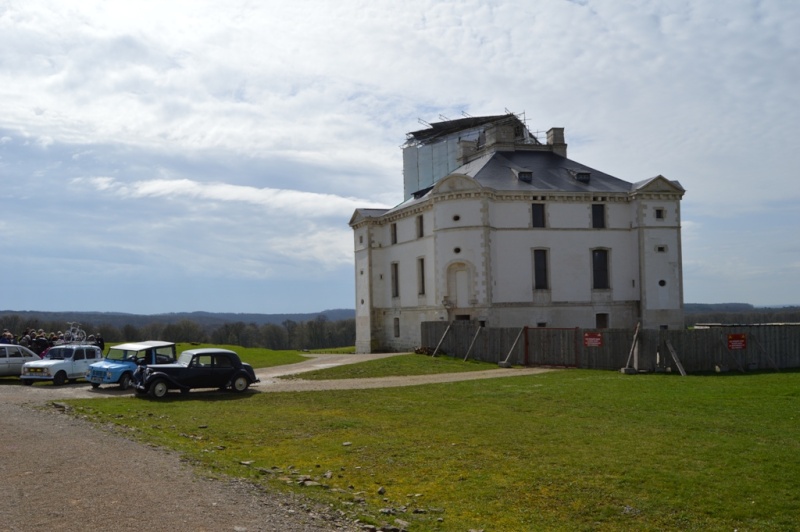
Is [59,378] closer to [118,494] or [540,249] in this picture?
[118,494]

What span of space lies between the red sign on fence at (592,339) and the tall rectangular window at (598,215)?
56.3 feet

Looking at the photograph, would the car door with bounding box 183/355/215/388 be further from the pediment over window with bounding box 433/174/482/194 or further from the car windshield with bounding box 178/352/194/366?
the pediment over window with bounding box 433/174/482/194

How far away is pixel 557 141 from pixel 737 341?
2655 centimetres

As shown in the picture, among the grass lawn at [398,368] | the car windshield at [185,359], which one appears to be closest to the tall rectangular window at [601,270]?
the grass lawn at [398,368]

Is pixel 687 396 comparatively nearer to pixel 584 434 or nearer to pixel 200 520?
pixel 584 434

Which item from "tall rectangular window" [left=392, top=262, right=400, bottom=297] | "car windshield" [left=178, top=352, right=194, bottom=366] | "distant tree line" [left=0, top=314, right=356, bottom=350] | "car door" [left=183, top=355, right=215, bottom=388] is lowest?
"distant tree line" [left=0, top=314, right=356, bottom=350]

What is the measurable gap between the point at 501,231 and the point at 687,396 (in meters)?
26.2

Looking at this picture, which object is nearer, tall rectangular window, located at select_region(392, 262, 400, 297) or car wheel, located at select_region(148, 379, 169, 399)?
car wheel, located at select_region(148, 379, 169, 399)

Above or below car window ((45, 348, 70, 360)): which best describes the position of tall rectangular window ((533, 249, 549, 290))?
above

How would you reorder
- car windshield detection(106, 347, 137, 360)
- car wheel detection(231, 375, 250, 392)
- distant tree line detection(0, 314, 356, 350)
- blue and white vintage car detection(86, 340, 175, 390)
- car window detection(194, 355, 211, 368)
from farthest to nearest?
1. distant tree line detection(0, 314, 356, 350)
2. car windshield detection(106, 347, 137, 360)
3. blue and white vintage car detection(86, 340, 175, 390)
4. car wheel detection(231, 375, 250, 392)
5. car window detection(194, 355, 211, 368)

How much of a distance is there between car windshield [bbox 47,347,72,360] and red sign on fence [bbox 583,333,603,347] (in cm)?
2119

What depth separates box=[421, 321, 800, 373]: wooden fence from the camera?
3028 cm

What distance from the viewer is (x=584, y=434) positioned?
15.4 meters

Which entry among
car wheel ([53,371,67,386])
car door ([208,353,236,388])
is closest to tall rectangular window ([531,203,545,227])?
car door ([208,353,236,388])
